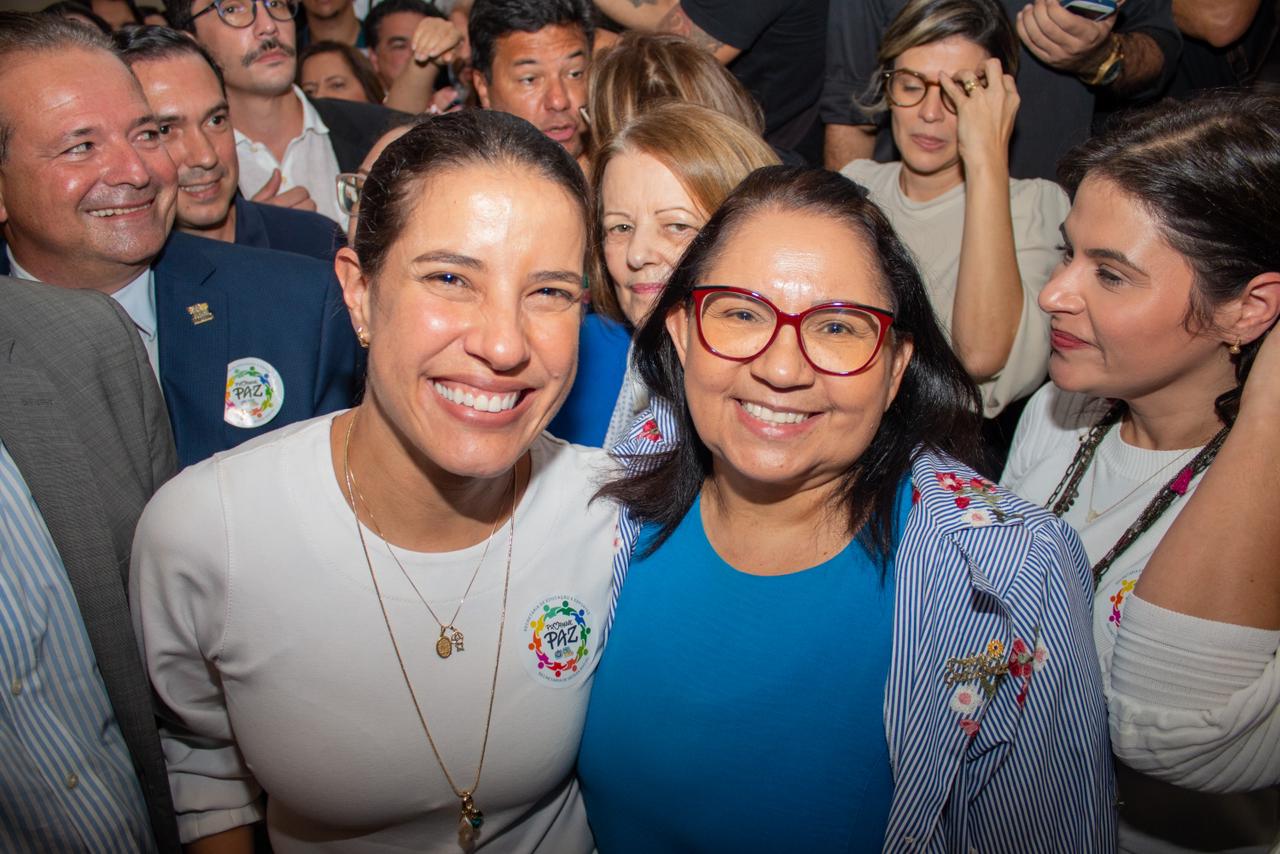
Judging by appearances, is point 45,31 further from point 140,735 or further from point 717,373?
point 717,373

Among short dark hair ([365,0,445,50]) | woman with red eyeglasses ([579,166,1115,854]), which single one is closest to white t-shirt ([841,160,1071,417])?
woman with red eyeglasses ([579,166,1115,854])

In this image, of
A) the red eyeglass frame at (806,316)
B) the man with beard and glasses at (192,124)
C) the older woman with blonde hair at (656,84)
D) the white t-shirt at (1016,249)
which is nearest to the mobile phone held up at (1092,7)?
the white t-shirt at (1016,249)

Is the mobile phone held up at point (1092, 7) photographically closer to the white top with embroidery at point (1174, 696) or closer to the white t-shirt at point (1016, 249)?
the white t-shirt at point (1016, 249)

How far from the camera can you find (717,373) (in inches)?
69.0

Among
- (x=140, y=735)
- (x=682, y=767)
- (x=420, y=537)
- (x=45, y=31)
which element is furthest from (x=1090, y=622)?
(x=45, y=31)

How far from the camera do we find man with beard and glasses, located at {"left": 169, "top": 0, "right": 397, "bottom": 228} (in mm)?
3891

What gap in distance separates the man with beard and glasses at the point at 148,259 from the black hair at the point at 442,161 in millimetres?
970

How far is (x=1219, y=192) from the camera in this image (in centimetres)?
190

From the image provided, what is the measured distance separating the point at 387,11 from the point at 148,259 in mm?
3969

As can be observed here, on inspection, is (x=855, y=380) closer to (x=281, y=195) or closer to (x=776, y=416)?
(x=776, y=416)

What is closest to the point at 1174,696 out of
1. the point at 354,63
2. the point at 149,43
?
the point at 149,43

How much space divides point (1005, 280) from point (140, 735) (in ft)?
7.91

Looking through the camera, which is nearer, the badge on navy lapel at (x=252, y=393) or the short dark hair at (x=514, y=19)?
the badge on navy lapel at (x=252, y=393)

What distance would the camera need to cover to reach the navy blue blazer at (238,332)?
99.6 inches
